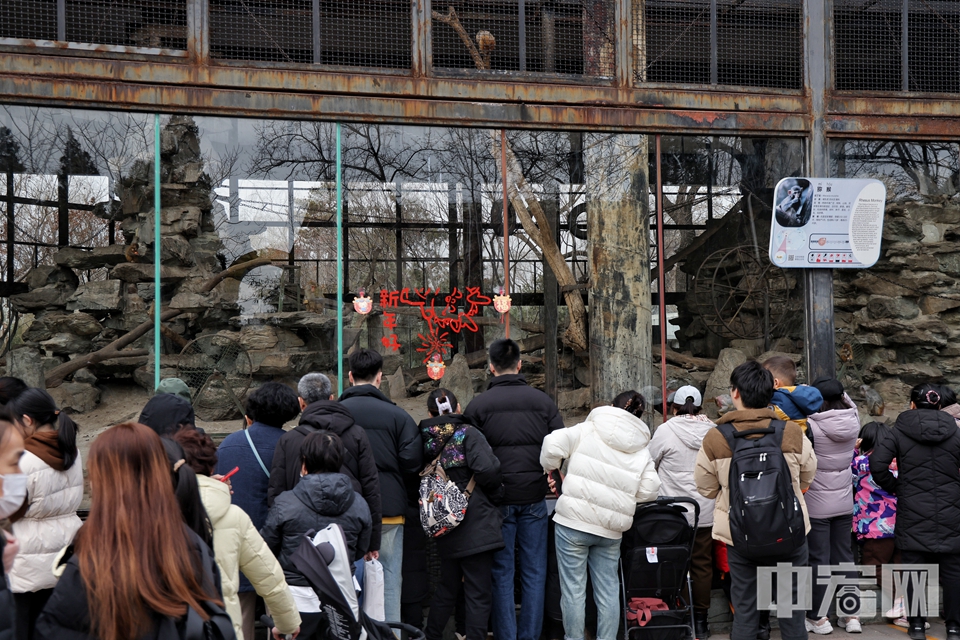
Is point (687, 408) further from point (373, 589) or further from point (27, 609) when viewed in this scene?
point (27, 609)

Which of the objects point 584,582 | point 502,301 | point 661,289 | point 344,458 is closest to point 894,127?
point 661,289

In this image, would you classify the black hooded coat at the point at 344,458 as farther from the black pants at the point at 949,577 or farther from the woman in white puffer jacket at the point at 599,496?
the black pants at the point at 949,577

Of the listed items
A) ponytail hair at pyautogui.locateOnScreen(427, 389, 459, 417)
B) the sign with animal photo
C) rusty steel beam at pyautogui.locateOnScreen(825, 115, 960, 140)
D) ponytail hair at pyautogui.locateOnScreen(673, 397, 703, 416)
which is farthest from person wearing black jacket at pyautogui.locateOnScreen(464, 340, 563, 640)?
rusty steel beam at pyautogui.locateOnScreen(825, 115, 960, 140)

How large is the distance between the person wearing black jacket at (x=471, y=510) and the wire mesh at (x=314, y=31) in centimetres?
330

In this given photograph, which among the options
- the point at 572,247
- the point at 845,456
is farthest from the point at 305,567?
the point at 572,247

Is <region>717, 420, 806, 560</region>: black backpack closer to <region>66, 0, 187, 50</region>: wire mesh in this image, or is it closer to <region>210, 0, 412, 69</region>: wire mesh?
<region>210, 0, 412, 69</region>: wire mesh

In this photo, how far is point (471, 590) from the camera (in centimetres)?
514

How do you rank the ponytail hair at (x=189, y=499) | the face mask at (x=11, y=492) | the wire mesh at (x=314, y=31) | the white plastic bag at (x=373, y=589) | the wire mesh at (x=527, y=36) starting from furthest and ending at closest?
the wire mesh at (x=527, y=36)
the wire mesh at (x=314, y=31)
the white plastic bag at (x=373, y=589)
the ponytail hair at (x=189, y=499)
the face mask at (x=11, y=492)

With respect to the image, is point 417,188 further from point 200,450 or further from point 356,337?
point 200,450

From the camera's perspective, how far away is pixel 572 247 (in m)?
7.32

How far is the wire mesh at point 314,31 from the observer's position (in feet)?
21.8

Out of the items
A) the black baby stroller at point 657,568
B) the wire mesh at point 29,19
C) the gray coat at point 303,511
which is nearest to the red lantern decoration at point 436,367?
the black baby stroller at point 657,568

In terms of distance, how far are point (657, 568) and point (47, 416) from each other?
3641mm

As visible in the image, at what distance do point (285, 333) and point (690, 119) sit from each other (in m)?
3.90
